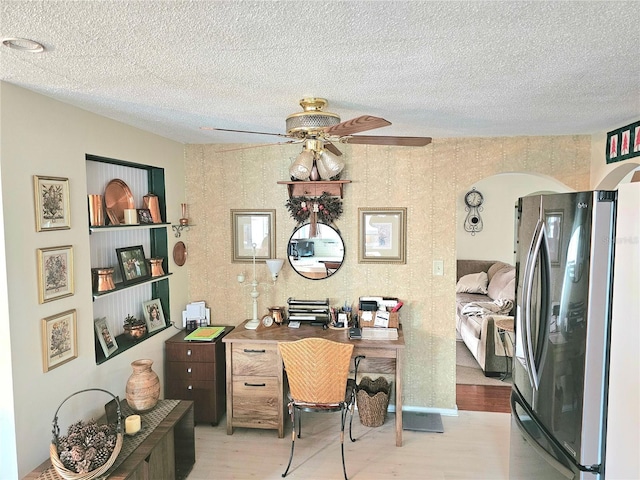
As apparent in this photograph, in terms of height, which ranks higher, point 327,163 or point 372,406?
point 327,163

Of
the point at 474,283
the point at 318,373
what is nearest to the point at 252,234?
the point at 318,373

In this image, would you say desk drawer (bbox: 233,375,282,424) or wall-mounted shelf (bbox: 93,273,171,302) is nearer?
wall-mounted shelf (bbox: 93,273,171,302)

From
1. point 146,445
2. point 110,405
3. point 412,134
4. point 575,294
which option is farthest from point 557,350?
point 110,405

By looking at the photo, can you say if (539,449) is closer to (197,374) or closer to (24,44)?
(197,374)

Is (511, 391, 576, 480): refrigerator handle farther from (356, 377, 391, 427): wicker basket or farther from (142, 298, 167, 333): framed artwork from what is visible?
(142, 298, 167, 333): framed artwork

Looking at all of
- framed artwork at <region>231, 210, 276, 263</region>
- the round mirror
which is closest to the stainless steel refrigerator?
the round mirror

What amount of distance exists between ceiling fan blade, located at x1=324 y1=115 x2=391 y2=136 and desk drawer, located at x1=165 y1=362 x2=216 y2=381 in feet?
7.30

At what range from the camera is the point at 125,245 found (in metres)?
3.26

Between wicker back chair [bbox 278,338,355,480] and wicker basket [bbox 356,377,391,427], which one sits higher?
wicker back chair [bbox 278,338,355,480]

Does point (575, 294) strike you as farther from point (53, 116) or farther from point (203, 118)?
point (53, 116)

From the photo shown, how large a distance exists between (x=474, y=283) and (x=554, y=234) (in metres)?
4.64

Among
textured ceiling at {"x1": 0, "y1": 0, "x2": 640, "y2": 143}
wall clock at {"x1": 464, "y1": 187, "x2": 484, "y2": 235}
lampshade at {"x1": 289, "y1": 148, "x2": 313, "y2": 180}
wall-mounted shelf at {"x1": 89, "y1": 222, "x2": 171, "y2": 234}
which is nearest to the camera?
Answer: textured ceiling at {"x1": 0, "y1": 0, "x2": 640, "y2": 143}

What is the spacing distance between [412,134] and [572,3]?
2030 mm

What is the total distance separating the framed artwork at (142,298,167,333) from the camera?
3.43m
